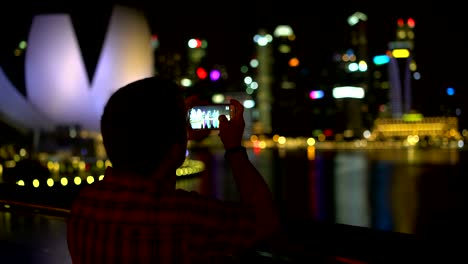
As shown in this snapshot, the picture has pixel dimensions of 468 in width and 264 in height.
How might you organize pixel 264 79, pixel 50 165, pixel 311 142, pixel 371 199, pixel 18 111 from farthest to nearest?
1. pixel 264 79
2. pixel 311 142
3. pixel 18 111
4. pixel 50 165
5. pixel 371 199

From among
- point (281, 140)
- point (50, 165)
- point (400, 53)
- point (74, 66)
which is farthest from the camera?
point (281, 140)

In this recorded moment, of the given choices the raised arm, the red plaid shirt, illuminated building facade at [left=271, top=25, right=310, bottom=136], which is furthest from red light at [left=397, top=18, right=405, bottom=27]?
the red plaid shirt

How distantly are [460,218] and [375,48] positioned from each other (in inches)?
2654

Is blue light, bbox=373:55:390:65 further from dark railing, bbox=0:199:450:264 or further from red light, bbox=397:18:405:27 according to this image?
dark railing, bbox=0:199:450:264

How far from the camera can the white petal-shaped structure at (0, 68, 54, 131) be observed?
21297mm

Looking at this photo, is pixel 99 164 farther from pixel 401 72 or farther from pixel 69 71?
pixel 401 72

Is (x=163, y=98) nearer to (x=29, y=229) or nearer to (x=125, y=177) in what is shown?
(x=125, y=177)

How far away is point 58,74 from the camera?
876 inches

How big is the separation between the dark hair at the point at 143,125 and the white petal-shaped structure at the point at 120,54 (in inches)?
817

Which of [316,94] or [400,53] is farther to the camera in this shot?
[316,94]

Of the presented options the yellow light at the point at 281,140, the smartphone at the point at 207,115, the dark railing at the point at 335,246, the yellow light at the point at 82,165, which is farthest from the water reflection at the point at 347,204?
the yellow light at the point at 281,140

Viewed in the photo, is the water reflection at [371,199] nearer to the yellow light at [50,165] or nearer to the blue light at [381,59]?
the yellow light at [50,165]

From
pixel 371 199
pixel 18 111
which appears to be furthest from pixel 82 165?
pixel 371 199

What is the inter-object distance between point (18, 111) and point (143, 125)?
21.9m
